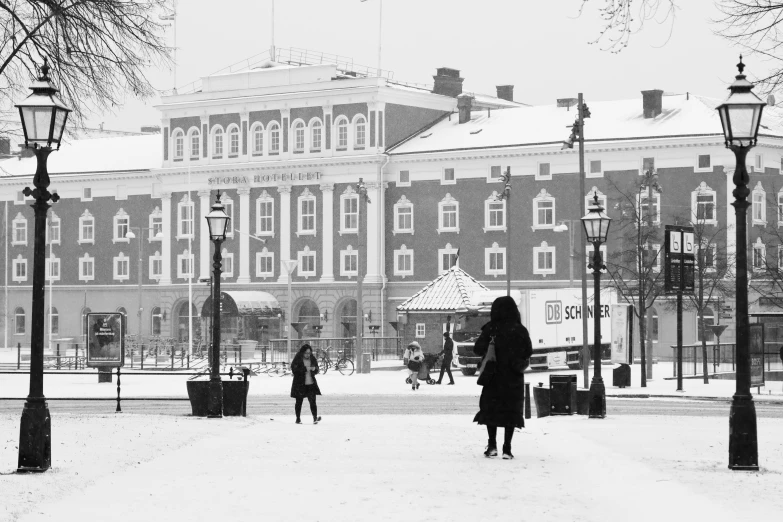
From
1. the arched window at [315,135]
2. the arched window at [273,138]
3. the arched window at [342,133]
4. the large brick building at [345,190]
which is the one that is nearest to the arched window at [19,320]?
the large brick building at [345,190]

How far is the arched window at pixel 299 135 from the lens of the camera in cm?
8856

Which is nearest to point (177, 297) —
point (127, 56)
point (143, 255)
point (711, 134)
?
point (143, 255)

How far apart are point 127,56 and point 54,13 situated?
184cm

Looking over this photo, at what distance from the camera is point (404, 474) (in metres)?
15.6

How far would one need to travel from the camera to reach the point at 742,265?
16.6 meters

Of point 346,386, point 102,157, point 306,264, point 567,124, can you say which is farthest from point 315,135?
point 346,386

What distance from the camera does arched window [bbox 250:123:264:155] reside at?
90.0m

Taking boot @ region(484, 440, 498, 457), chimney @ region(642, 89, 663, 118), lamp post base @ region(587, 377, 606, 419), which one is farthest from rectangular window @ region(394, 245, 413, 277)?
boot @ region(484, 440, 498, 457)

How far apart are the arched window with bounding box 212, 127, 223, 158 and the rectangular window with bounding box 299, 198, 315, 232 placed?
276 inches

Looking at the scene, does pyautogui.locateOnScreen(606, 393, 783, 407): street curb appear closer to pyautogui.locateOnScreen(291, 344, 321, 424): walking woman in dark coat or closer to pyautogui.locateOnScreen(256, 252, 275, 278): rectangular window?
pyautogui.locateOnScreen(291, 344, 321, 424): walking woman in dark coat

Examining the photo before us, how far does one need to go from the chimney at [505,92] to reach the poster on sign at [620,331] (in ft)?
137

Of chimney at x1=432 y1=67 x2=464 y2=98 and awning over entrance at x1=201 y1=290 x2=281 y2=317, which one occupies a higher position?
chimney at x1=432 y1=67 x2=464 y2=98

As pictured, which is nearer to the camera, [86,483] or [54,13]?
[86,483]

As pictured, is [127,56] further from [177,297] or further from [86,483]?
[177,297]
